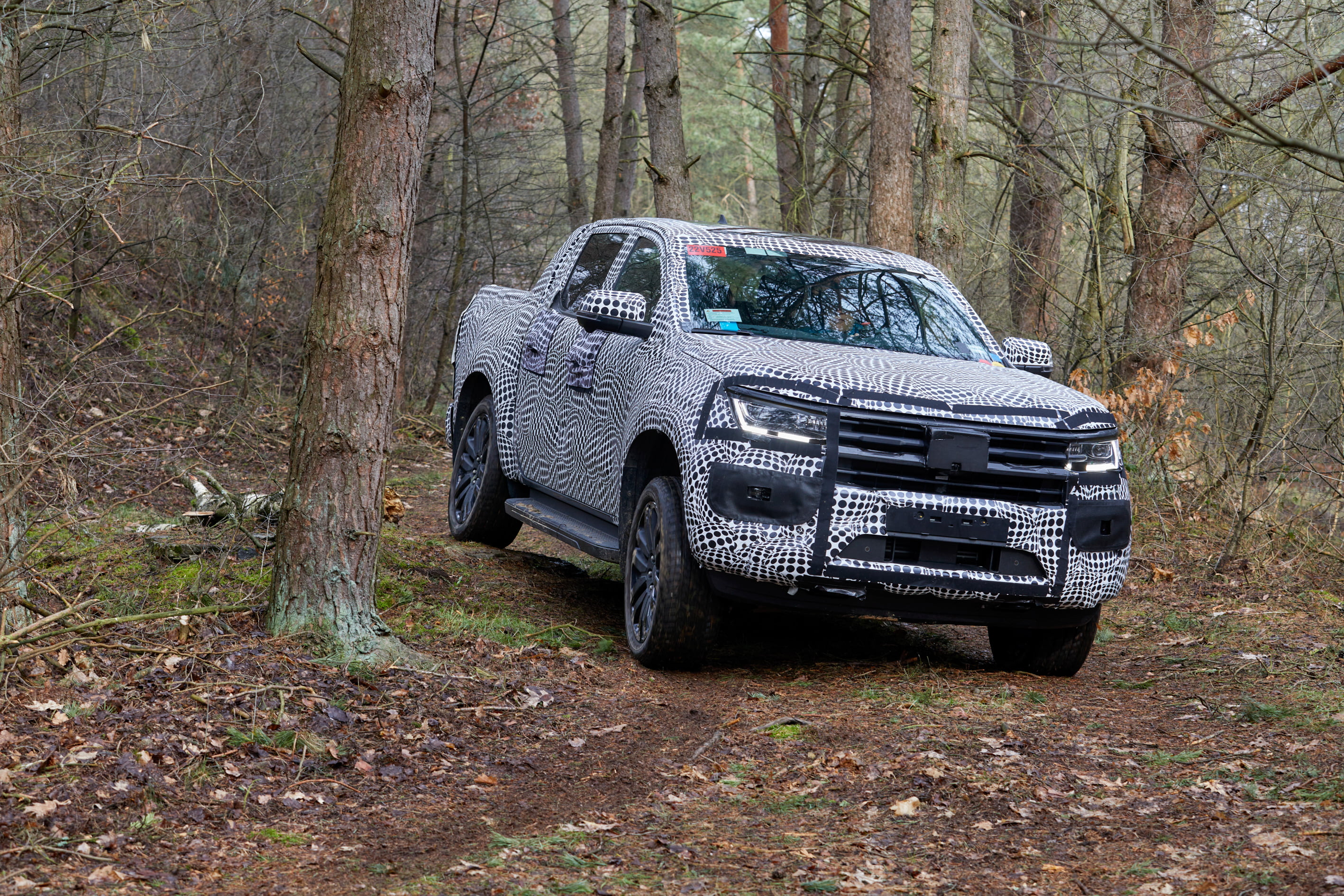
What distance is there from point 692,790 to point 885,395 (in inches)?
77.6

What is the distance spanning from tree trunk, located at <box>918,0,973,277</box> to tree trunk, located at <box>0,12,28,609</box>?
7964 mm

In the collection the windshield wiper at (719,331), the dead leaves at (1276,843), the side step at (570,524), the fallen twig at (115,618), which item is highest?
the windshield wiper at (719,331)

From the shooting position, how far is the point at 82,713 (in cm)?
450

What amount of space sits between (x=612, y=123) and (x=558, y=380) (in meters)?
14.1

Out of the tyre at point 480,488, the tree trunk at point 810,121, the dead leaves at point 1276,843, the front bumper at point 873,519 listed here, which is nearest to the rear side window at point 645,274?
the front bumper at point 873,519

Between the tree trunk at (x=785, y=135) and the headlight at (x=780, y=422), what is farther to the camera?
the tree trunk at (x=785, y=135)

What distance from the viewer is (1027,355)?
7125mm

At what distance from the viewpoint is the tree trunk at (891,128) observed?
38.5 feet

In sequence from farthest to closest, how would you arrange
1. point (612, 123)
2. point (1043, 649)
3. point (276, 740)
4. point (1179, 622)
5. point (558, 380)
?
point (612, 123)
point (1179, 622)
point (558, 380)
point (1043, 649)
point (276, 740)

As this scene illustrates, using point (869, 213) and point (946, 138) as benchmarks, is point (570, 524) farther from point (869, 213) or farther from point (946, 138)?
point (946, 138)

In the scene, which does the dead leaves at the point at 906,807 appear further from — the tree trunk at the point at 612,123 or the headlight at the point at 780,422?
the tree trunk at the point at 612,123

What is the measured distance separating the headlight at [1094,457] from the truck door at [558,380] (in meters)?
2.66

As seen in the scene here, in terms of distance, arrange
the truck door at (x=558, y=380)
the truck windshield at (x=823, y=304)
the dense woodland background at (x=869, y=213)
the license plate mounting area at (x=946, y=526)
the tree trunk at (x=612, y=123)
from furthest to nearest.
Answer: the tree trunk at (x=612, y=123)
the dense woodland background at (x=869, y=213)
the truck door at (x=558, y=380)
the truck windshield at (x=823, y=304)
the license plate mounting area at (x=946, y=526)

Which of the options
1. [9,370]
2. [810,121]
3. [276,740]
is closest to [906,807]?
[276,740]
